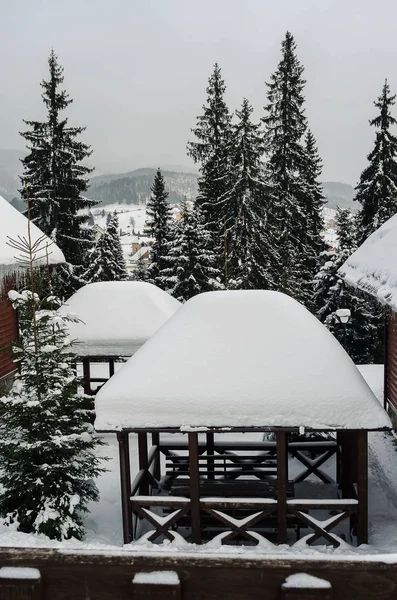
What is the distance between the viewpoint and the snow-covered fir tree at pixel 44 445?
719 cm

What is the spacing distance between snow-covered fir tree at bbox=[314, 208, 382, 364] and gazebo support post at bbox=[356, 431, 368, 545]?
67.6ft

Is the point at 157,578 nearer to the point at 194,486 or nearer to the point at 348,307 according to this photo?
the point at 194,486

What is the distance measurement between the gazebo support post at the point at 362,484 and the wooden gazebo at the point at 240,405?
0.5 inches

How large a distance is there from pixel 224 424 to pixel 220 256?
21297mm

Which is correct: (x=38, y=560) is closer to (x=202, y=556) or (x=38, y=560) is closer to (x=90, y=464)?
(x=202, y=556)

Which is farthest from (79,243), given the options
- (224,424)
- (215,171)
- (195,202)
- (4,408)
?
(224,424)

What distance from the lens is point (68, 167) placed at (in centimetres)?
2731

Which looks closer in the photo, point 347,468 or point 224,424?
point 224,424

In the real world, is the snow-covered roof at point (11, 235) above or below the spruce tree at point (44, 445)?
above

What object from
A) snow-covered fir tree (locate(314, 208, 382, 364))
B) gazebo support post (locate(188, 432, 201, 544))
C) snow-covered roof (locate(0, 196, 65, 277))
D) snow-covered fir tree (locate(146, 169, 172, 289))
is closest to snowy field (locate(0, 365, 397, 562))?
gazebo support post (locate(188, 432, 201, 544))

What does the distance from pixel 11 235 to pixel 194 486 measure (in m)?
9.37

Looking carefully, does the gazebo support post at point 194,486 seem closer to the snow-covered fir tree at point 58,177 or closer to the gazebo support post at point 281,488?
A: the gazebo support post at point 281,488

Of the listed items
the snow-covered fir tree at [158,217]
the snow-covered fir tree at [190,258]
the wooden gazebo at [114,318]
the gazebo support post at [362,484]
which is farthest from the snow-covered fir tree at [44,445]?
the snow-covered fir tree at [158,217]

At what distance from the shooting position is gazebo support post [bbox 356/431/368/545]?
6.39 meters
